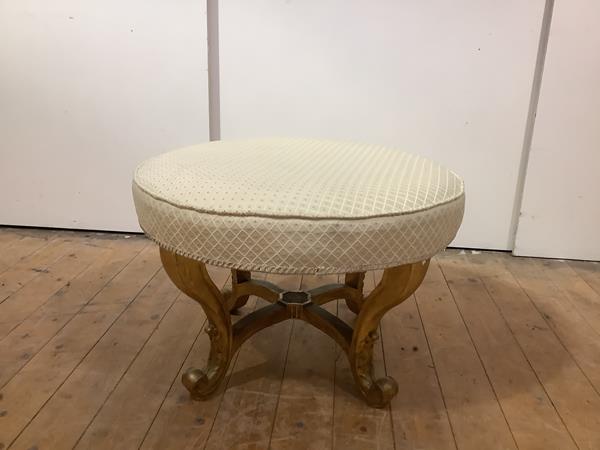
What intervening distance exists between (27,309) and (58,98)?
2.34ft

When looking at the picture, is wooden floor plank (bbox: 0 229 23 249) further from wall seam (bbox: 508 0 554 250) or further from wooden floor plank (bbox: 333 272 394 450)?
wall seam (bbox: 508 0 554 250)

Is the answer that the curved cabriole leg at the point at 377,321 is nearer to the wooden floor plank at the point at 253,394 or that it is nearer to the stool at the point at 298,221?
the stool at the point at 298,221

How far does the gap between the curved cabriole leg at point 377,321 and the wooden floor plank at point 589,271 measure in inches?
34.8

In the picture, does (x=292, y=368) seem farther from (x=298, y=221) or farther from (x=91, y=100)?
(x=91, y=100)

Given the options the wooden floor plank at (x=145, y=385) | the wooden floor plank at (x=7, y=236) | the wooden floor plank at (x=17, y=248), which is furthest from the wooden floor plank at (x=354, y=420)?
the wooden floor plank at (x=7, y=236)

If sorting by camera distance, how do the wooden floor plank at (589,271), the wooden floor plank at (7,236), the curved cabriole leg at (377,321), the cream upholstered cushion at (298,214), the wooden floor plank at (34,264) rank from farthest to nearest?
the wooden floor plank at (7,236)
the wooden floor plank at (589,271)
the wooden floor plank at (34,264)
the curved cabriole leg at (377,321)
the cream upholstered cushion at (298,214)

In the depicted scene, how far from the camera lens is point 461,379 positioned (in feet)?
3.68

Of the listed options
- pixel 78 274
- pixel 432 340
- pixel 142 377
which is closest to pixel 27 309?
pixel 78 274

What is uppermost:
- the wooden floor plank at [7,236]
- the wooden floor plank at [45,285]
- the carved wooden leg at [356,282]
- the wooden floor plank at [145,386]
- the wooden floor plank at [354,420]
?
the carved wooden leg at [356,282]

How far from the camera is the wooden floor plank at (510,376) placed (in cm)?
97

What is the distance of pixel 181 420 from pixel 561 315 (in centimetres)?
100

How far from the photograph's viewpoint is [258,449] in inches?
36.0

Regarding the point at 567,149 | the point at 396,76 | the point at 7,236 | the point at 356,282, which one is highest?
the point at 396,76

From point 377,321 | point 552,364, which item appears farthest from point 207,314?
point 552,364
